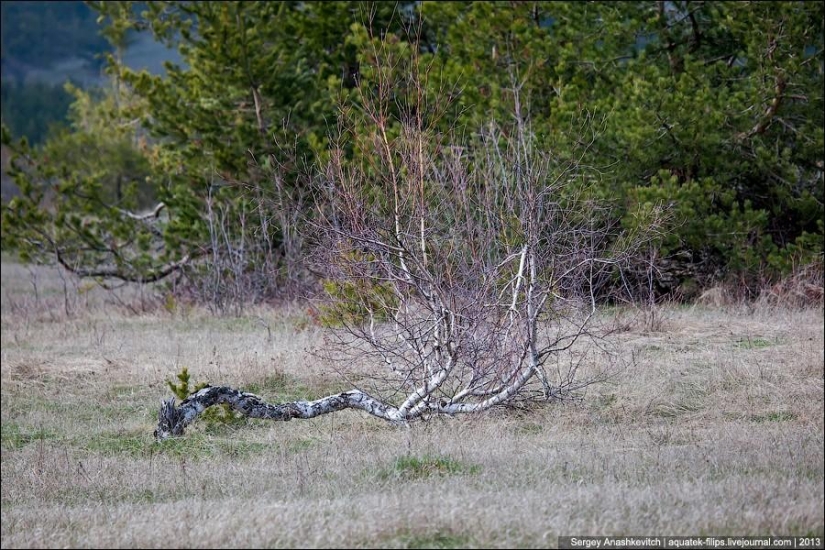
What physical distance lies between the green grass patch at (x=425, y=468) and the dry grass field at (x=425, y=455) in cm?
2

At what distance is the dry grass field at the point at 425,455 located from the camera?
5.17 meters

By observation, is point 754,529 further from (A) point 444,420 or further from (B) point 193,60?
(B) point 193,60

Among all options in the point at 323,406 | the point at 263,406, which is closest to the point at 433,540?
the point at 323,406

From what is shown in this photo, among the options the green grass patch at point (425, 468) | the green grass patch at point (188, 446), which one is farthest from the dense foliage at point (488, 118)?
the green grass patch at point (425, 468)

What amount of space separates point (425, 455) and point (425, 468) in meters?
0.32

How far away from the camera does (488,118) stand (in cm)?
1549

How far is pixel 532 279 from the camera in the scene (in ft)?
27.5

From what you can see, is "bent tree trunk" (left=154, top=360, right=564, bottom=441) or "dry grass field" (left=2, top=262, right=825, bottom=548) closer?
"dry grass field" (left=2, top=262, right=825, bottom=548)

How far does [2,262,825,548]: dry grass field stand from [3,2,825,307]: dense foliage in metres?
1.73

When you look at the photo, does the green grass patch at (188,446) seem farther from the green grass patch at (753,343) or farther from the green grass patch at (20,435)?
the green grass patch at (753,343)

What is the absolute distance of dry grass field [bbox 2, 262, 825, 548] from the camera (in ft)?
17.0

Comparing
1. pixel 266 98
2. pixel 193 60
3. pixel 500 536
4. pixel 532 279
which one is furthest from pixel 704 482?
pixel 193 60

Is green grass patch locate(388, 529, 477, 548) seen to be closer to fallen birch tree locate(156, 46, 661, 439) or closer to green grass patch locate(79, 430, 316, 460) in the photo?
green grass patch locate(79, 430, 316, 460)

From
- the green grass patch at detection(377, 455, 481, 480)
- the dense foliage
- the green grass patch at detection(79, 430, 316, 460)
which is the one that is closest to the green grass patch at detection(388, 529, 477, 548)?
the green grass patch at detection(377, 455, 481, 480)
